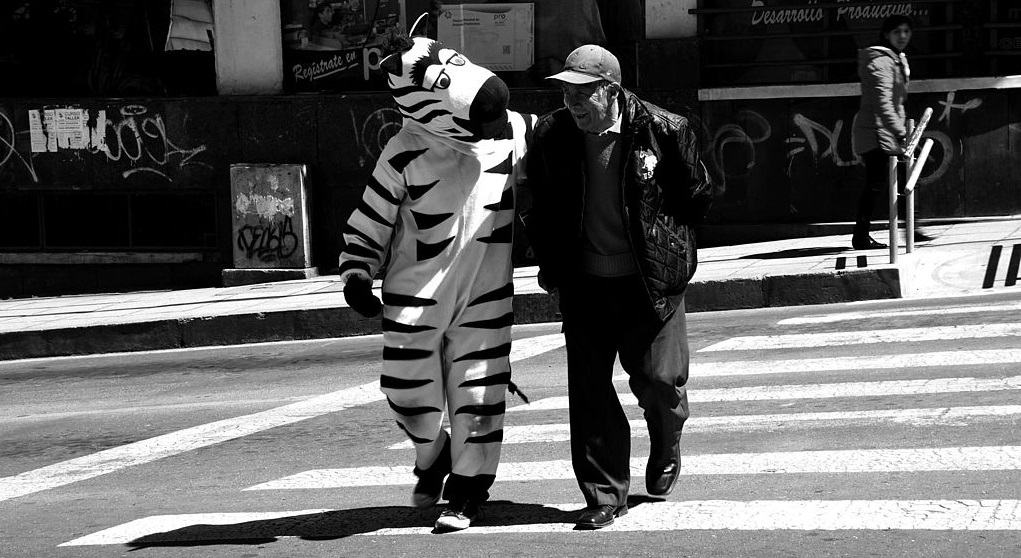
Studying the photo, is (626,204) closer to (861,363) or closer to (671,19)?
(861,363)

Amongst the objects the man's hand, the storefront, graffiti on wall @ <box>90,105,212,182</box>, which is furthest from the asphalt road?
graffiti on wall @ <box>90,105,212,182</box>

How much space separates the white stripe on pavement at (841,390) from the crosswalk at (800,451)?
0.4 inches

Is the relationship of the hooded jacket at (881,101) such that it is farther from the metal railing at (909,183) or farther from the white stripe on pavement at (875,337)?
the white stripe on pavement at (875,337)

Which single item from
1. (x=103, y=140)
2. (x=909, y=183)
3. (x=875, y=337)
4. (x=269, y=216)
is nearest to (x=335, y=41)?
(x=269, y=216)

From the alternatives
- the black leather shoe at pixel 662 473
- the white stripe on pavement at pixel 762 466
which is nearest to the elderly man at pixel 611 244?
the black leather shoe at pixel 662 473

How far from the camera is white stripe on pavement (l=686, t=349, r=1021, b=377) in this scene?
7629 millimetres

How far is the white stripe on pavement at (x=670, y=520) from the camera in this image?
4.66 metres

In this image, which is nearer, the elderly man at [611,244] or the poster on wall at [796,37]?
the elderly man at [611,244]

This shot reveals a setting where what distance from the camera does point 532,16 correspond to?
14969 millimetres

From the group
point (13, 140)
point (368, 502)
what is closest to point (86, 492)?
point (368, 502)

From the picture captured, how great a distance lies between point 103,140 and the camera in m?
15.4

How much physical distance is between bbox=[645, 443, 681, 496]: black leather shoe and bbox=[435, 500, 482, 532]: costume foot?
655 mm

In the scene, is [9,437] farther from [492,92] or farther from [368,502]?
[492,92]

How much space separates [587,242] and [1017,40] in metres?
10.2
